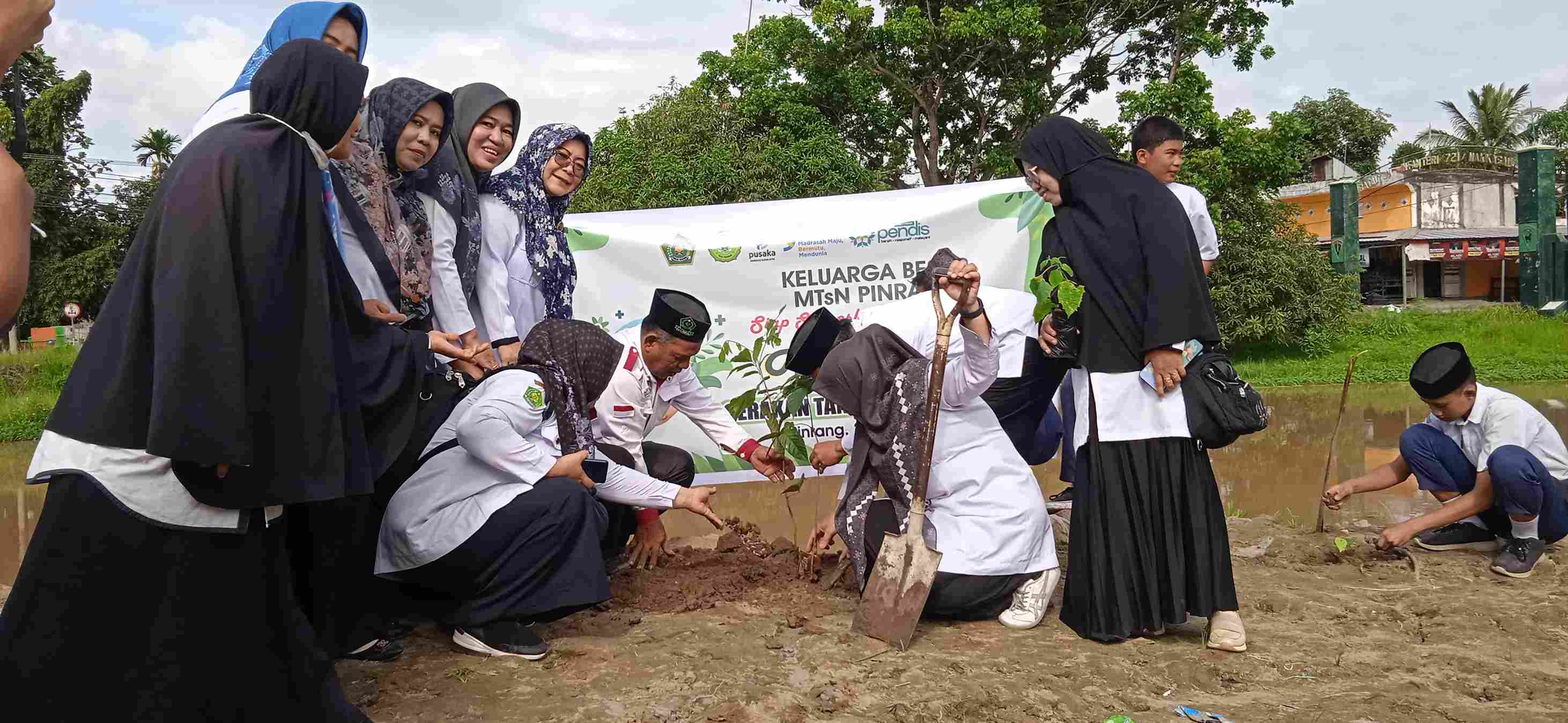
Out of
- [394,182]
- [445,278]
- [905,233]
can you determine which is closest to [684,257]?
[905,233]

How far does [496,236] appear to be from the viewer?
4059 mm

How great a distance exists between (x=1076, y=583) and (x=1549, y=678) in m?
1.32

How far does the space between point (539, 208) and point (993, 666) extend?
98.2 inches

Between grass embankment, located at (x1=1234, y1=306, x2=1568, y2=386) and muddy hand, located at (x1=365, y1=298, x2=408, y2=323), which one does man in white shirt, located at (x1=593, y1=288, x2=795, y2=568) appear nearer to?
muddy hand, located at (x1=365, y1=298, x2=408, y2=323)

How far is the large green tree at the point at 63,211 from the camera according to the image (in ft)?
69.7

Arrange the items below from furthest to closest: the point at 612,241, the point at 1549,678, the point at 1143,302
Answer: the point at 612,241 → the point at 1143,302 → the point at 1549,678

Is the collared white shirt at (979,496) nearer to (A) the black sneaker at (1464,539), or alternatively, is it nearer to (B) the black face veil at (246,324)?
(B) the black face veil at (246,324)

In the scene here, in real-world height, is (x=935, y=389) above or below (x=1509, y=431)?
above

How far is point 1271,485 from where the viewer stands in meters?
6.29

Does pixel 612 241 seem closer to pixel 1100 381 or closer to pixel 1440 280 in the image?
pixel 1100 381

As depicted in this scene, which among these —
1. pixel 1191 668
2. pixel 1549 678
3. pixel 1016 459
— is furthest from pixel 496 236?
pixel 1549 678

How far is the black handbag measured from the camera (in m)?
3.23

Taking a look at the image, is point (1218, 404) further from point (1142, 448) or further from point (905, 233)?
point (905, 233)

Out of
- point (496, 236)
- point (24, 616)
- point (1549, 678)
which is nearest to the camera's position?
point (24, 616)
